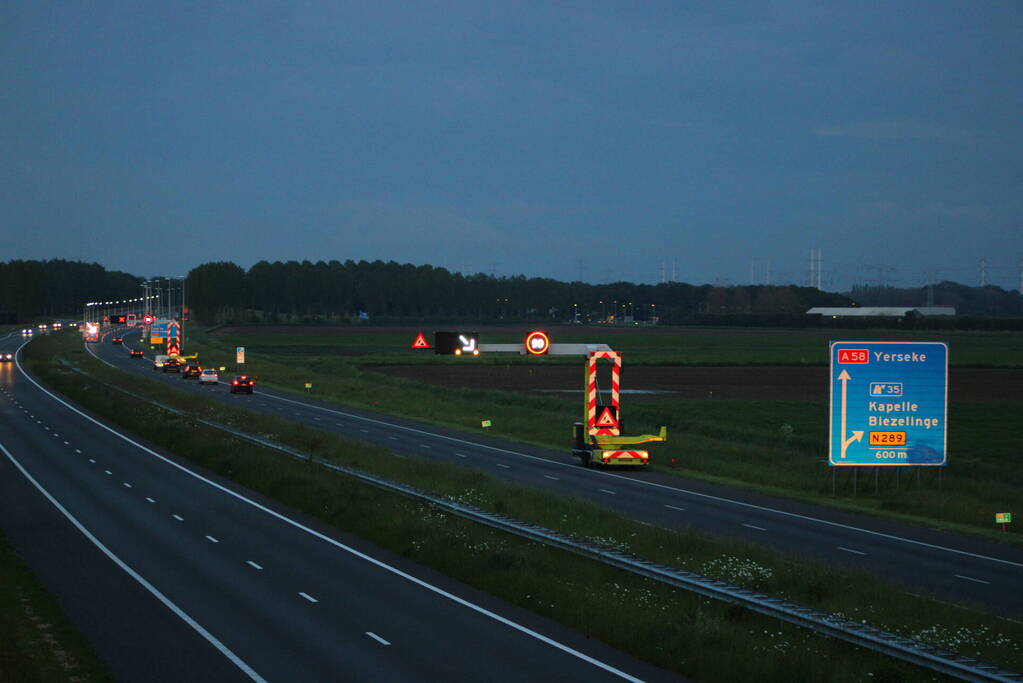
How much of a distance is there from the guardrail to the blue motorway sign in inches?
509

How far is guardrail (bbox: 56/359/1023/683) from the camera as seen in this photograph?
13297mm

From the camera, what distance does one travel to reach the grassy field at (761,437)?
34.6 meters

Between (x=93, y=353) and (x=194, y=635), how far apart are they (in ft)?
441

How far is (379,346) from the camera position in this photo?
497ft

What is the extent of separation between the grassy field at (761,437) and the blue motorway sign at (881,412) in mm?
1589

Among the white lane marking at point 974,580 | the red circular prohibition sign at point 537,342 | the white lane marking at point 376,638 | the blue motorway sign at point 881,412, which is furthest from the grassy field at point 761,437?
the white lane marking at point 376,638

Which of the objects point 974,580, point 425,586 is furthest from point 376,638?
point 974,580

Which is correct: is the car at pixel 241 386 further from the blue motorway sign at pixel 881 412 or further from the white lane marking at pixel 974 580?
the white lane marking at pixel 974 580

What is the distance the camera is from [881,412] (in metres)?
33.5

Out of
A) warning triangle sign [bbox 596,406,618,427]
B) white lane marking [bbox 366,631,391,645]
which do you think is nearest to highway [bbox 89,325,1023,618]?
warning triangle sign [bbox 596,406,618,427]

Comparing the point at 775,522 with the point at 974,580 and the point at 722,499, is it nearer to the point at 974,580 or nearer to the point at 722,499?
the point at 722,499

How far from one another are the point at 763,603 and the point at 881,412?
723 inches

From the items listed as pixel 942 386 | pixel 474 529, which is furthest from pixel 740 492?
pixel 474 529

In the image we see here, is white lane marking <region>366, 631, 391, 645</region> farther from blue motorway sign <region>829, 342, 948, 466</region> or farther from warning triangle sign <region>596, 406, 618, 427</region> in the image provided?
warning triangle sign <region>596, 406, 618, 427</region>
